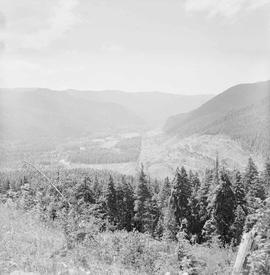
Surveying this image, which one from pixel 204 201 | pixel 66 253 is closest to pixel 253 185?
pixel 204 201

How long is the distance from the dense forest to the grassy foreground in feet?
0.12

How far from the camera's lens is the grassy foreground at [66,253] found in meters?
5.89

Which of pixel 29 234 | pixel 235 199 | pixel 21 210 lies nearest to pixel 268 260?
pixel 29 234

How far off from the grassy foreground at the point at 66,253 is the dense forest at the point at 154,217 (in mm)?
37

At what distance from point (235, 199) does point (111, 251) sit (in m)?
32.7

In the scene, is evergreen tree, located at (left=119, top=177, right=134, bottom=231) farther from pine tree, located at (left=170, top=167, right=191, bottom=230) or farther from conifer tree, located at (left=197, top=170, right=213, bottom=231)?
conifer tree, located at (left=197, top=170, right=213, bottom=231)

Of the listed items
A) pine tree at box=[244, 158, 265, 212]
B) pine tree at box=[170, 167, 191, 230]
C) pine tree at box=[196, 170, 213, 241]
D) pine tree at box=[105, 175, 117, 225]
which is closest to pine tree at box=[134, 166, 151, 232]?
pine tree at box=[105, 175, 117, 225]

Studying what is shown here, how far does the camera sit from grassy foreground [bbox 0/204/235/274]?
5.89 metres

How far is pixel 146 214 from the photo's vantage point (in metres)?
44.0

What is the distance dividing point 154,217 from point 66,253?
1551 inches

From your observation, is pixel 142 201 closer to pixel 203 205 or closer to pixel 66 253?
pixel 203 205

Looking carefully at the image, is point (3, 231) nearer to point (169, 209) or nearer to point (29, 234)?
point (29, 234)

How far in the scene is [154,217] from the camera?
4494cm

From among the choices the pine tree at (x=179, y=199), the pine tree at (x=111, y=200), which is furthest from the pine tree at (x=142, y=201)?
the pine tree at (x=179, y=199)
